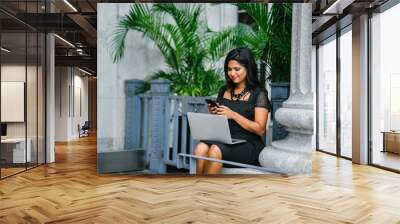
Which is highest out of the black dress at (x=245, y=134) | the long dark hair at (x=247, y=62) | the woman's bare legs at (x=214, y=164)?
the long dark hair at (x=247, y=62)

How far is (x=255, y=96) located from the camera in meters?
5.95

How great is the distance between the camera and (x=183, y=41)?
20.0 feet

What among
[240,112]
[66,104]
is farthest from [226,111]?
[66,104]

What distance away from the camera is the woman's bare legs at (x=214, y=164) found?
591 cm

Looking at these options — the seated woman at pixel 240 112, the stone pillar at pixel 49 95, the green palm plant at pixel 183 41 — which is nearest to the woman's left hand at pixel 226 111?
the seated woman at pixel 240 112

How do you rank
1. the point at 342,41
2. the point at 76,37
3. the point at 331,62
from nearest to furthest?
the point at 342,41 < the point at 331,62 < the point at 76,37

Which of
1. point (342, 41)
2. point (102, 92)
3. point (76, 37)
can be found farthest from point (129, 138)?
point (76, 37)

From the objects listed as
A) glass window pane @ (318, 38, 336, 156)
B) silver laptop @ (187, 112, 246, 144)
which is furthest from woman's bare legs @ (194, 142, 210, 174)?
glass window pane @ (318, 38, 336, 156)

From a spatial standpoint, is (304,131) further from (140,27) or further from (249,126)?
(140,27)

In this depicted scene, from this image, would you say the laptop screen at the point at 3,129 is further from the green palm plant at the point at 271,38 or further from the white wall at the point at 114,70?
the green palm plant at the point at 271,38

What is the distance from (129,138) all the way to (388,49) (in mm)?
4567

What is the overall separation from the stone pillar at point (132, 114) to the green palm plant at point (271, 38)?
178cm

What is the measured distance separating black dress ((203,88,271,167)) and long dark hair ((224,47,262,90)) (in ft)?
0.39

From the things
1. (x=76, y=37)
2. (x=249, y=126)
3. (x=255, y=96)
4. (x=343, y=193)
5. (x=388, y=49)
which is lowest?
(x=343, y=193)
